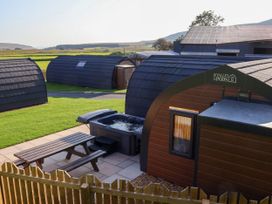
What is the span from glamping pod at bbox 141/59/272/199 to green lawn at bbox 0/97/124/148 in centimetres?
709

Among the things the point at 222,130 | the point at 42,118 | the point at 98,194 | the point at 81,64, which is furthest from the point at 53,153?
the point at 81,64

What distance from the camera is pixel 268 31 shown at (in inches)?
1411

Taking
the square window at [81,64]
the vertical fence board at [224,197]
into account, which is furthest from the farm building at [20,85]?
the vertical fence board at [224,197]

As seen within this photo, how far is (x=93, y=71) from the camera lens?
27.1 metres

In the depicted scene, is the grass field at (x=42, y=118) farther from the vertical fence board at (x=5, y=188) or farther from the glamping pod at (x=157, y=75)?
the vertical fence board at (x=5, y=188)

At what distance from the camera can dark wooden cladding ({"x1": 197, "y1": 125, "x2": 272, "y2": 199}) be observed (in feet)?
17.1

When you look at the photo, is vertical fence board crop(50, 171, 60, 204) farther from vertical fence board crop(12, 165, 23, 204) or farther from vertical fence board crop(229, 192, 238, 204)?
vertical fence board crop(229, 192, 238, 204)

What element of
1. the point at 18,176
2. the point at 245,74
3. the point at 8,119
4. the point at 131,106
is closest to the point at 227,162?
the point at 245,74

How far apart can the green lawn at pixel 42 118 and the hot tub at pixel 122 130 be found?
2.70m

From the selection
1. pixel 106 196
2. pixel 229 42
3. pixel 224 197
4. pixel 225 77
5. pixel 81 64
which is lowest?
pixel 106 196

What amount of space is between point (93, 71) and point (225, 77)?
22.3 metres

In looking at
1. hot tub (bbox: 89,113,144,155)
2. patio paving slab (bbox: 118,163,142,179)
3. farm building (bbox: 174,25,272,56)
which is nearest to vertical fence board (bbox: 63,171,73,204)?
patio paving slab (bbox: 118,163,142,179)

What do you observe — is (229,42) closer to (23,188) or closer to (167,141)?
(167,141)

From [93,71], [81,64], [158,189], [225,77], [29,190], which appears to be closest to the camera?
[158,189]
